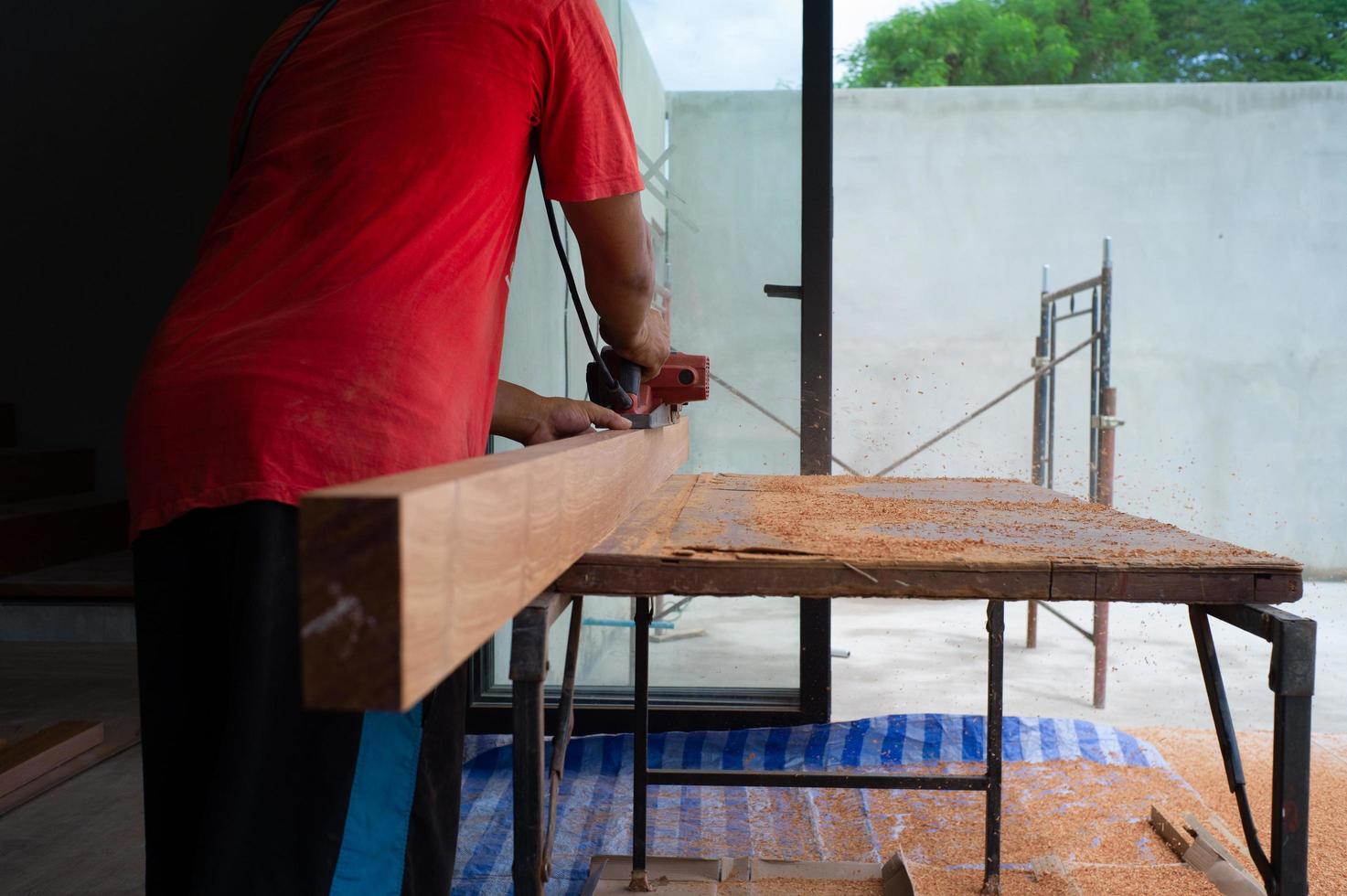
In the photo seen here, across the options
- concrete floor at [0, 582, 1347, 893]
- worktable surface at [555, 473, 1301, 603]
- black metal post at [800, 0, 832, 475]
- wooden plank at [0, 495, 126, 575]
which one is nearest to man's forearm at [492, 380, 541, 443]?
worktable surface at [555, 473, 1301, 603]

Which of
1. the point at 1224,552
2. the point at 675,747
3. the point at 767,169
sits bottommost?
the point at 675,747

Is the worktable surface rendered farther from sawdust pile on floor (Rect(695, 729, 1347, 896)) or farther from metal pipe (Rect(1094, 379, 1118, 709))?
metal pipe (Rect(1094, 379, 1118, 709))

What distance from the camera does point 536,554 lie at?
766mm

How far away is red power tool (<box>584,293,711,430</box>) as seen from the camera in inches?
61.0

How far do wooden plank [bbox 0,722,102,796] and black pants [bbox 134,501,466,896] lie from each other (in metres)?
1.65

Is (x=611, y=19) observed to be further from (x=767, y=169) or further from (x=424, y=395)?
(x=424, y=395)

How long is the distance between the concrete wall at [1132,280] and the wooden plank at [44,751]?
17.8 feet

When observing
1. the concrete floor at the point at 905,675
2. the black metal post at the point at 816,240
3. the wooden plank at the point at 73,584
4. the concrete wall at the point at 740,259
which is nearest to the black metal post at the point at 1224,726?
the concrete floor at the point at 905,675

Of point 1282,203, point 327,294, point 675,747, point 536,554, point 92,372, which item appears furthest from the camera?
point 1282,203

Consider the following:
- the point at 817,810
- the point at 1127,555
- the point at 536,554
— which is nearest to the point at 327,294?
the point at 536,554

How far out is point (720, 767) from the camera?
8.29ft

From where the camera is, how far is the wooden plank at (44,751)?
230 centimetres

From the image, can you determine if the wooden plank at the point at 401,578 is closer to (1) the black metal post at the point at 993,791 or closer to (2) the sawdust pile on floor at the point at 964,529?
(2) the sawdust pile on floor at the point at 964,529

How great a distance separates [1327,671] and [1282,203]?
383 centimetres
